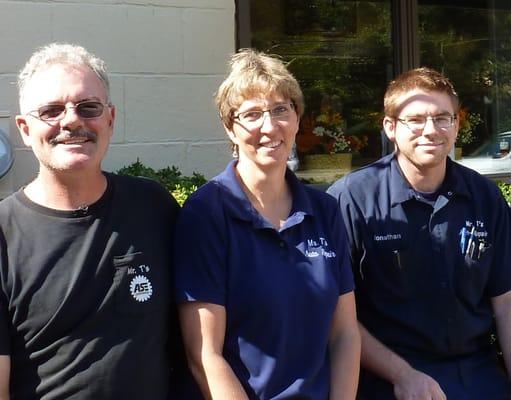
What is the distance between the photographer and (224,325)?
2383 millimetres

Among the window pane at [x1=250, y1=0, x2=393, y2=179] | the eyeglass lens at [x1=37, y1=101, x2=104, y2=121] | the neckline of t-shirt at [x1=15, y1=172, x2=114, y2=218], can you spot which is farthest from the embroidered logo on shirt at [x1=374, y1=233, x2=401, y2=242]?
the window pane at [x1=250, y1=0, x2=393, y2=179]

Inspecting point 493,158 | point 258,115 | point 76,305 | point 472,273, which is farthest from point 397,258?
point 493,158

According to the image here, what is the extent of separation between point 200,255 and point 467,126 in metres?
4.68

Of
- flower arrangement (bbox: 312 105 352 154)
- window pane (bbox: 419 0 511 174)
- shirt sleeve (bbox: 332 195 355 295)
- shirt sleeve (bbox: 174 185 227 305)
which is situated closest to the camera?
shirt sleeve (bbox: 174 185 227 305)

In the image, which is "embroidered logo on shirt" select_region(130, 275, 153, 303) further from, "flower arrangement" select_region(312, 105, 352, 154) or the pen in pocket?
"flower arrangement" select_region(312, 105, 352, 154)

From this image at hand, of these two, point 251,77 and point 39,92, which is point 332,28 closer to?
point 251,77

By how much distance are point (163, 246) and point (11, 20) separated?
227cm

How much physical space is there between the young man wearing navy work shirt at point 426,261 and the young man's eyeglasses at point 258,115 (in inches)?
25.3

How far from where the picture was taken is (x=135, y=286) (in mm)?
2250

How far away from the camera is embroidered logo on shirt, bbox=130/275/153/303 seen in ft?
7.37

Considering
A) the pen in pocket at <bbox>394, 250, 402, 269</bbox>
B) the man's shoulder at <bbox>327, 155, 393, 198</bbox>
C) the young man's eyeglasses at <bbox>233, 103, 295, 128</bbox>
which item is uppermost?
the young man's eyeglasses at <bbox>233, 103, 295, 128</bbox>

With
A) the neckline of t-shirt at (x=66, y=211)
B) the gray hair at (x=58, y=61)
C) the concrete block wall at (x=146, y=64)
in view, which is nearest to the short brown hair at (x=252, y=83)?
the gray hair at (x=58, y=61)

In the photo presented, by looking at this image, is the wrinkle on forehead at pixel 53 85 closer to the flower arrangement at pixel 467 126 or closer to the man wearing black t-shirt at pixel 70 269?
the man wearing black t-shirt at pixel 70 269

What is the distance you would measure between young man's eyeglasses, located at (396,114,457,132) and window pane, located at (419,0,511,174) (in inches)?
139
